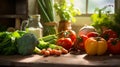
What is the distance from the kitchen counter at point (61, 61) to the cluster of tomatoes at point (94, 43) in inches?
1.7

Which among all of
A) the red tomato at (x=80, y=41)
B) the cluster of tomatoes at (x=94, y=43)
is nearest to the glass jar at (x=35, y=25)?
the cluster of tomatoes at (x=94, y=43)

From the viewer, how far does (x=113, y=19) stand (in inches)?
66.9

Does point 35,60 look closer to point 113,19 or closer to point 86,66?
point 86,66

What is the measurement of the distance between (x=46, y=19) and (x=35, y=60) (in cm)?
90

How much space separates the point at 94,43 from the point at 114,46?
10cm

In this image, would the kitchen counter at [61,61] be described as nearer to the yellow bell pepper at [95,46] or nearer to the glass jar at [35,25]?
the yellow bell pepper at [95,46]

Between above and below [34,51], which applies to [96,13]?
above

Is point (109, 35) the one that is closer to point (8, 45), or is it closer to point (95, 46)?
point (95, 46)

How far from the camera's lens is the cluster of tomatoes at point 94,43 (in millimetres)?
1223

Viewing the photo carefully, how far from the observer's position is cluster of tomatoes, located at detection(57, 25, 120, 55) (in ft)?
4.01

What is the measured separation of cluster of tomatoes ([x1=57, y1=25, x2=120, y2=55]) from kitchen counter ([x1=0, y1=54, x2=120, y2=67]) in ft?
0.14

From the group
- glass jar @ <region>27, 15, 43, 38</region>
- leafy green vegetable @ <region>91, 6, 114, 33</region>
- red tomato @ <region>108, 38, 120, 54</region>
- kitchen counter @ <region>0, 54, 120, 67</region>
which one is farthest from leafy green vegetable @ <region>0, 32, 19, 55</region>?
leafy green vegetable @ <region>91, 6, 114, 33</region>

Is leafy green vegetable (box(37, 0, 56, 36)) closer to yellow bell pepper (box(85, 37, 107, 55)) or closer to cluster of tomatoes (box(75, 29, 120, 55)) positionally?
cluster of tomatoes (box(75, 29, 120, 55))

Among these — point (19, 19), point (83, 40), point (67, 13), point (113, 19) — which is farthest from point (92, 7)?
point (83, 40)
